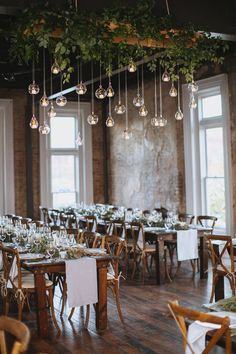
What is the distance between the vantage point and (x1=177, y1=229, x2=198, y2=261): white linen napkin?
8.27 metres

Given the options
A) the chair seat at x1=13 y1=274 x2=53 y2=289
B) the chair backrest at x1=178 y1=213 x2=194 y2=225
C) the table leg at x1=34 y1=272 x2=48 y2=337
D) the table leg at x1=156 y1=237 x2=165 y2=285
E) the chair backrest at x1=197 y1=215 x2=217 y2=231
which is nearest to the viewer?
the table leg at x1=34 y1=272 x2=48 y2=337

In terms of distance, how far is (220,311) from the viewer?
12.0ft

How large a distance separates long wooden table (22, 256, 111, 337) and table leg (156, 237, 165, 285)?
2.29 metres

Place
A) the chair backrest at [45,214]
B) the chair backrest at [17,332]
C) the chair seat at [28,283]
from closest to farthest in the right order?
1. the chair backrest at [17,332]
2. the chair seat at [28,283]
3. the chair backrest at [45,214]

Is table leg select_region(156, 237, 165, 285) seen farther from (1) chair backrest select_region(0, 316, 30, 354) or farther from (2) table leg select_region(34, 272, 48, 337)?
(1) chair backrest select_region(0, 316, 30, 354)

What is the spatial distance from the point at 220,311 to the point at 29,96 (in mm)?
11125

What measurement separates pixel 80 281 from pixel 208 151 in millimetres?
6096

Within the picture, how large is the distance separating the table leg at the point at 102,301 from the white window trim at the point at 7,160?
8.26 meters

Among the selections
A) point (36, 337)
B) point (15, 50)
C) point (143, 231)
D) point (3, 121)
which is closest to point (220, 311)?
point (36, 337)

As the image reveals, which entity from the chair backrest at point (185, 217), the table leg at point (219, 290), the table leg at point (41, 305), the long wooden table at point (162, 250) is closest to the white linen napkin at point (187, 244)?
the long wooden table at point (162, 250)

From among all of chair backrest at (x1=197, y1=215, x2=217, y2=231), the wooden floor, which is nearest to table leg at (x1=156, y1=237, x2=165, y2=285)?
the wooden floor

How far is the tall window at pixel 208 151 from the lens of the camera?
10328mm

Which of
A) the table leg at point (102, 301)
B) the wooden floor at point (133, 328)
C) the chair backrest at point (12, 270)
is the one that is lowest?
the wooden floor at point (133, 328)

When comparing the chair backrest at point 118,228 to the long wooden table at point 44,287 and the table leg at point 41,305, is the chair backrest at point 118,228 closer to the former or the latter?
the long wooden table at point 44,287
